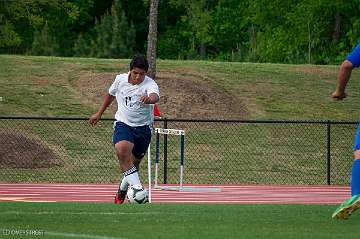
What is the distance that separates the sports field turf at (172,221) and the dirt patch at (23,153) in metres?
11.7

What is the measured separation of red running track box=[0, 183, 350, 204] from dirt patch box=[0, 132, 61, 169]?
249 centimetres

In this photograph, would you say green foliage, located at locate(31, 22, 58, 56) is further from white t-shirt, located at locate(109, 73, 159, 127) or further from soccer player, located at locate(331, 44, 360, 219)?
soccer player, located at locate(331, 44, 360, 219)

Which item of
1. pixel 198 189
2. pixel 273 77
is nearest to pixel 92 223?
pixel 198 189

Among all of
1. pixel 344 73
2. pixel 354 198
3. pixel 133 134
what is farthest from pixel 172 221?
pixel 133 134

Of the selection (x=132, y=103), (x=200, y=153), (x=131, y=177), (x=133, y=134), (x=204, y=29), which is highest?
(x=132, y=103)

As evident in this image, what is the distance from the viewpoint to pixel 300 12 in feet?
150

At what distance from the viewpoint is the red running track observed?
19.5 meters

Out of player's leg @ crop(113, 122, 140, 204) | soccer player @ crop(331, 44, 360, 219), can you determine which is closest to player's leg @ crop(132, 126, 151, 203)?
player's leg @ crop(113, 122, 140, 204)

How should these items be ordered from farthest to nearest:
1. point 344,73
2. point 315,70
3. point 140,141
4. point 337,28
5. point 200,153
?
point 337,28 → point 315,70 → point 200,153 → point 140,141 → point 344,73

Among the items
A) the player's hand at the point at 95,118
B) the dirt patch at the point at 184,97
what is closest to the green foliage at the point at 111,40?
the dirt patch at the point at 184,97

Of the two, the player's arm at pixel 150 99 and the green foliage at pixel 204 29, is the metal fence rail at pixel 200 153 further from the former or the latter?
the player's arm at pixel 150 99

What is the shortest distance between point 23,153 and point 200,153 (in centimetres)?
409

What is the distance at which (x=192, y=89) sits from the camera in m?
32.4

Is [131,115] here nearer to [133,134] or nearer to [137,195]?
[133,134]
